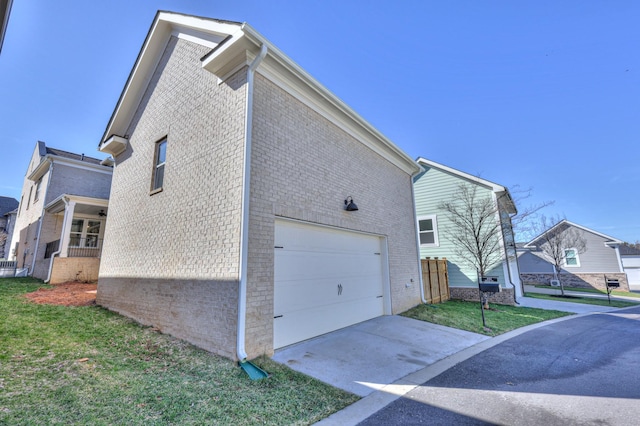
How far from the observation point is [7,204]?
27984mm

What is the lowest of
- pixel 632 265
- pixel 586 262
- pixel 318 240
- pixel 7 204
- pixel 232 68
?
pixel 632 265

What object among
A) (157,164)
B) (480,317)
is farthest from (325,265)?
(480,317)

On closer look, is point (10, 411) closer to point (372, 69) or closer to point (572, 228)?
point (372, 69)

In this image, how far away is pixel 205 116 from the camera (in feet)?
20.3

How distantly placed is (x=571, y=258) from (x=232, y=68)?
104 feet

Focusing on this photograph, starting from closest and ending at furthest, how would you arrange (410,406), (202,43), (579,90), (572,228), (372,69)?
(410,406) → (202,43) → (372,69) → (579,90) → (572,228)

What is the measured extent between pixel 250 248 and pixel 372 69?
31.4 feet

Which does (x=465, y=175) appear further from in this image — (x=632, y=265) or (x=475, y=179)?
(x=632, y=265)

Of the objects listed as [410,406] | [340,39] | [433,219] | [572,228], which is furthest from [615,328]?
[572,228]

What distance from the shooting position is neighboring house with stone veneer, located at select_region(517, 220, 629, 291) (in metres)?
23.1

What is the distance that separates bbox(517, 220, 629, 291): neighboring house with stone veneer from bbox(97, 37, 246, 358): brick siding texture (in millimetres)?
27495

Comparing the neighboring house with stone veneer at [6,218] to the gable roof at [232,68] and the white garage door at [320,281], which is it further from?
the white garage door at [320,281]

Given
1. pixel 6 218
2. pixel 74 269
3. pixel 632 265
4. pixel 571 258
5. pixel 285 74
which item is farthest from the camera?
pixel 632 265

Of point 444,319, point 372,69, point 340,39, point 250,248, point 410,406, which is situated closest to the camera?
point 410,406
